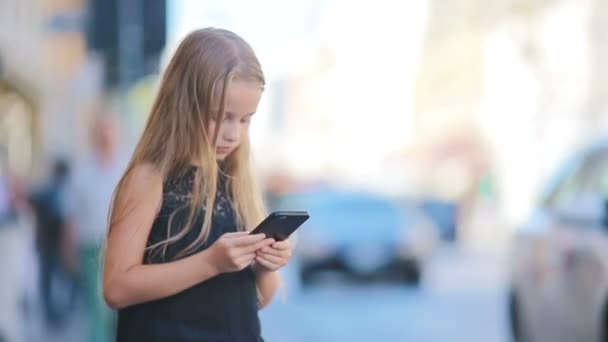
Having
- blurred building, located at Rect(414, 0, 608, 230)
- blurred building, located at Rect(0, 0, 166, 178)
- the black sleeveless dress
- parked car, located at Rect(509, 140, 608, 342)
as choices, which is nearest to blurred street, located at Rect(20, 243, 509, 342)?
blurred building, located at Rect(0, 0, 166, 178)

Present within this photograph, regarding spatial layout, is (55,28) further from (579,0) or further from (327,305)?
(579,0)

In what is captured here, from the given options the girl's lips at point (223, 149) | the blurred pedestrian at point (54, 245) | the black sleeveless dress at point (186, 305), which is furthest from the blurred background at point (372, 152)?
the black sleeveless dress at point (186, 305)

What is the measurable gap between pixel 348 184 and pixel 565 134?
46.3ft

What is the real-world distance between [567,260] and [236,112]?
4.89 metres

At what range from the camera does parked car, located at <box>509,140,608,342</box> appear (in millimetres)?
6359

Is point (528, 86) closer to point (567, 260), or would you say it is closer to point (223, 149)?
point (567, 260)

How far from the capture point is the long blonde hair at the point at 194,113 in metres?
2.22

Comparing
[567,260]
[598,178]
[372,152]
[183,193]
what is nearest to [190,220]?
[183,193]

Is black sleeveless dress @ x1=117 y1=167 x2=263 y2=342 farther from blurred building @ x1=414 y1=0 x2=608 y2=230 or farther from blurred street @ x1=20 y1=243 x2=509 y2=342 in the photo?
blurred building @ x1=414 y1=0 x2=608 y2=230

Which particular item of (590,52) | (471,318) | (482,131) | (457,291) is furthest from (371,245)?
(482,131)

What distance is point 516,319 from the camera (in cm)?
848

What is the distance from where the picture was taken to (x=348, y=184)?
45250 mm

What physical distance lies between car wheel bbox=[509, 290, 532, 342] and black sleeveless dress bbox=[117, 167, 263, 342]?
19.4ft

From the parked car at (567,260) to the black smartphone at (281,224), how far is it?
13.7 ft
